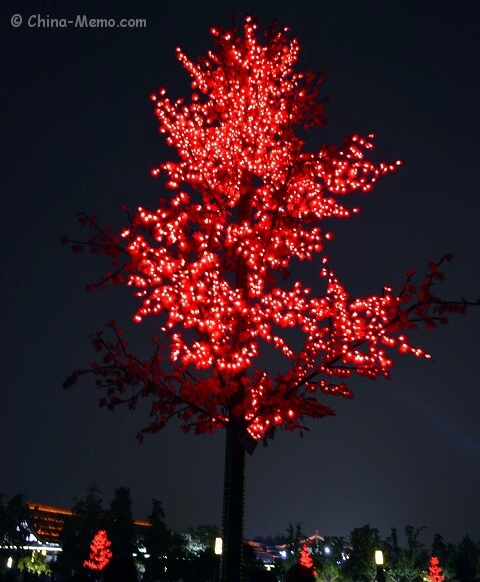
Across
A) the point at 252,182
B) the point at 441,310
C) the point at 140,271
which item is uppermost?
the point at 252,182

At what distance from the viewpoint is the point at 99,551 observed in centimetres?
5316

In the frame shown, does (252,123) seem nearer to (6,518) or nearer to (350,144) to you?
(350,144)

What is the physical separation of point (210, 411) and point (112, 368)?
56.5 inches

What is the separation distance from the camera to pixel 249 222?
1034 centimetres

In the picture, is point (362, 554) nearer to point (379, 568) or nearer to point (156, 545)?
point (156, 545)

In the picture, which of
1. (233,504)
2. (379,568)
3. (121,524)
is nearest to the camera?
(233,504)

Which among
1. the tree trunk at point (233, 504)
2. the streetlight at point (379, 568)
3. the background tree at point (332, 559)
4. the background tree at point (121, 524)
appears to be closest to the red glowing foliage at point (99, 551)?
the background tree at point (121, 524)

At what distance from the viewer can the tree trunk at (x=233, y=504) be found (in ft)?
29.9

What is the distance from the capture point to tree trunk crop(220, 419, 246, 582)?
9117 mm

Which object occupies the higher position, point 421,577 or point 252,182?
point 252,182

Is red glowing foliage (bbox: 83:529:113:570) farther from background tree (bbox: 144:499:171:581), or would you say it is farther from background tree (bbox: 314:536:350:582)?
background tree (bbox: 314:536:350:582)

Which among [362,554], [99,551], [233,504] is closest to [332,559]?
[362,554]

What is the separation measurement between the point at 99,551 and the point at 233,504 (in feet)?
158

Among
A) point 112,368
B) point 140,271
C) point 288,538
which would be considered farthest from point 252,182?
point 288,538
